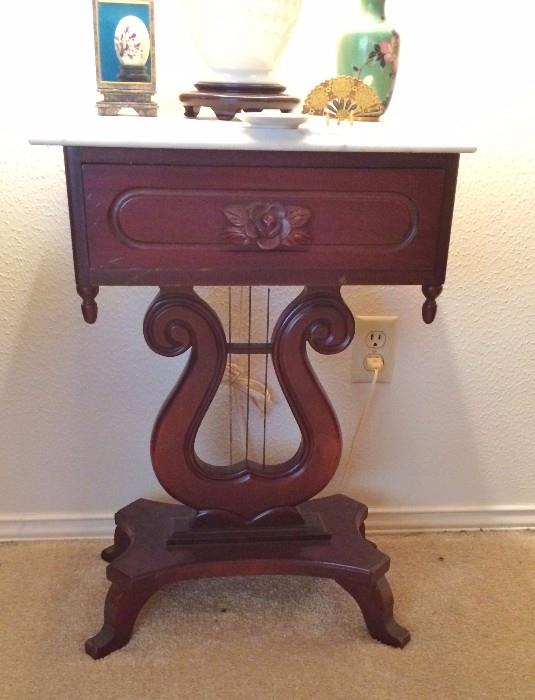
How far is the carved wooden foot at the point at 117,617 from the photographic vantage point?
92 cm

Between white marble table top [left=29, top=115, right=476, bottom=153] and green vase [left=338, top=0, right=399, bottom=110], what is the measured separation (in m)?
0.12

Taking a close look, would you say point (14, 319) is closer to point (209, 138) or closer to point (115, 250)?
point (115, 250)

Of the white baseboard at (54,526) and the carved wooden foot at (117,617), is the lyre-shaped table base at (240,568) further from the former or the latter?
the white baseboard at (54,526)

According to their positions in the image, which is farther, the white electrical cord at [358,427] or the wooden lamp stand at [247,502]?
the white electrical cord at [358,427]

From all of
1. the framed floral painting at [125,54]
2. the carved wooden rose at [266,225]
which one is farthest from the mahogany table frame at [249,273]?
the framed floral painting at [125,54]

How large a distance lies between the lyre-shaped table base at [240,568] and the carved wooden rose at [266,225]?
423mm

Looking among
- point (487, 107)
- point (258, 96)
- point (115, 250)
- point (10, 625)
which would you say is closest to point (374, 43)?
point (258, 96)

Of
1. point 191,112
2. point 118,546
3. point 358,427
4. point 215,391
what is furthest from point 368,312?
point 118,546

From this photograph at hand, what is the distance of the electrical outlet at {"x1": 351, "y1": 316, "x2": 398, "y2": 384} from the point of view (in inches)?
43.1

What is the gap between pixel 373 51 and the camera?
83cm

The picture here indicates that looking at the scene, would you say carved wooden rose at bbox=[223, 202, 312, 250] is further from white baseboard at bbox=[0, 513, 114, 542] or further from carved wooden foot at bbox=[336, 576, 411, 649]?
white baseboard at bbox=[0, 513, 114, 542]

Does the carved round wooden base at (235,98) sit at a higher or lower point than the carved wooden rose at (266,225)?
higher

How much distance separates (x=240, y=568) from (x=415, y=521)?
16.0 inches

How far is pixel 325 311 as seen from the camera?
86 centimetres
